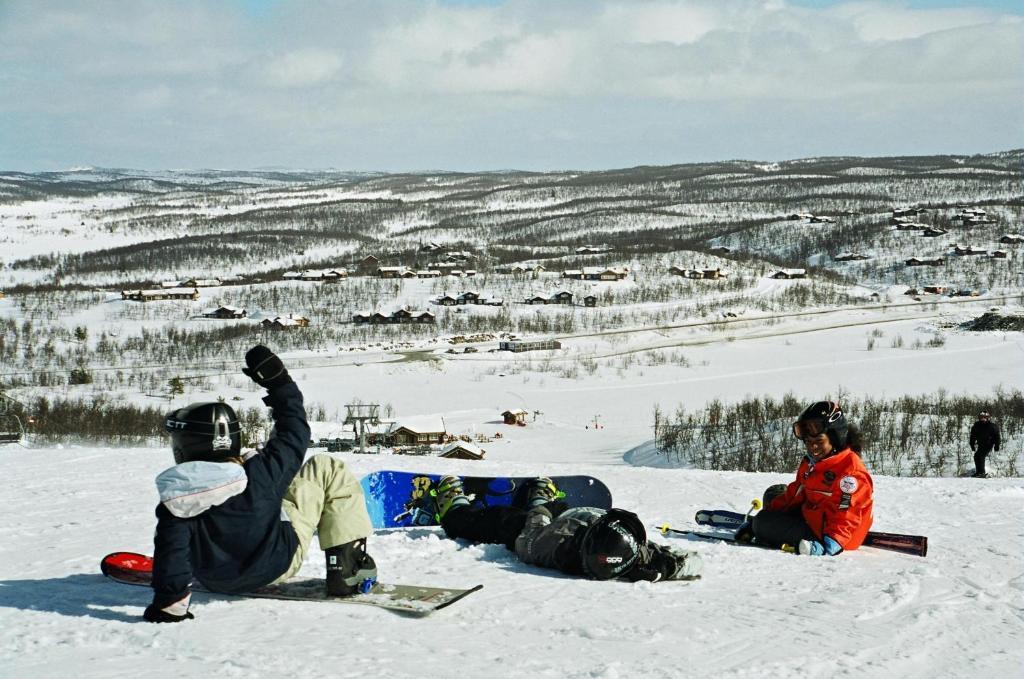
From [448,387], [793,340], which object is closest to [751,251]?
[793,340]

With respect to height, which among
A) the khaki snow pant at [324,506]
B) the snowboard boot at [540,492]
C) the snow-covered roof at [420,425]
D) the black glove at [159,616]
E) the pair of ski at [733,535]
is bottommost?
the snow-covered roof at [420,425]

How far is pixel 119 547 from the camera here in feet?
16.2

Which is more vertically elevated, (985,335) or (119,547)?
(985,335)

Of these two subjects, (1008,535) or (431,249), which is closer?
(1008,535)

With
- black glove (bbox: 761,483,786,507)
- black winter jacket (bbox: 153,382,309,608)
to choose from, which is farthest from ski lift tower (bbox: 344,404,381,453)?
black winter jacket (bbox: 153,382,309,608)

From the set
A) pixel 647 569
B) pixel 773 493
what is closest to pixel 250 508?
pixel 647 569

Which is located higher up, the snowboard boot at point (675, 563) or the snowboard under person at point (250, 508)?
the snowboard under person at point (250, 508)

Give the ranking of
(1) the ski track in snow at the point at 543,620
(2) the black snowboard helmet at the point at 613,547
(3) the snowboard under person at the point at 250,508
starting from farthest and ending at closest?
1. (2) the black snowboard helmet at the point at 613,547
2. (3) the snowboard under person at the point at 250,508
3. (1) the ski track in snow at the point at 543,620

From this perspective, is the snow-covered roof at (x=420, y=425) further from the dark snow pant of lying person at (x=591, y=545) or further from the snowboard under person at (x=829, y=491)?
the dark snow pant of lying person at (x=591, y=545)

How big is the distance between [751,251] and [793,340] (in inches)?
2466

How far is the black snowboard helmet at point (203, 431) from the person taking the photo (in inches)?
129

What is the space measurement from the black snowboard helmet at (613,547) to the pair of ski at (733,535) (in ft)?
4.59

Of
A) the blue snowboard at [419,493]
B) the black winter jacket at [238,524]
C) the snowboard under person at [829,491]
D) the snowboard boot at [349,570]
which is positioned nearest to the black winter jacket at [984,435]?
the snowboard under person at [829,491]

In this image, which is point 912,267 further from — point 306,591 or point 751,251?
point 306,591
